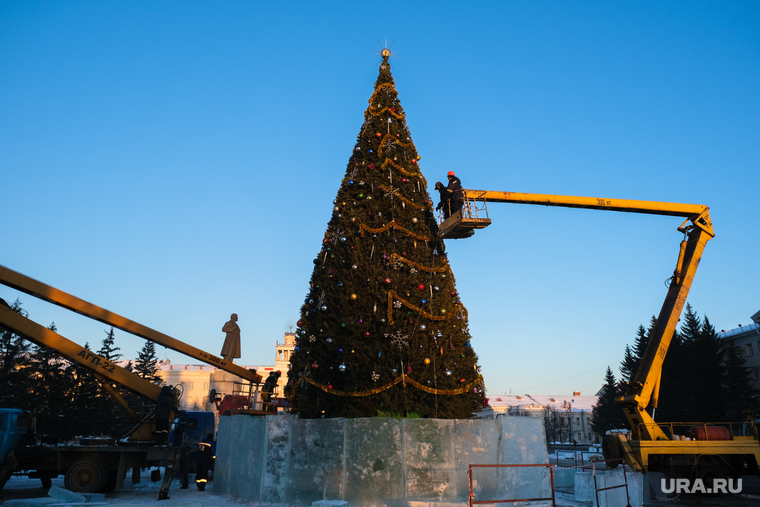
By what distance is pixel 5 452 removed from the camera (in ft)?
43.8

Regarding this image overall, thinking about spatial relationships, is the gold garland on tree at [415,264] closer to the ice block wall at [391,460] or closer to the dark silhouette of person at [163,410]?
the ice block wall at [391,460]

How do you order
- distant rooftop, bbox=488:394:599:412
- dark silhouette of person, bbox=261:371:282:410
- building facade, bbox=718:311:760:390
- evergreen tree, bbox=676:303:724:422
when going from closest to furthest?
dark silhouette of person, bbox=261:371:282:410 < evergreen tree, bbox=676:303:724:422 < building facade, bbox=718:311:760:390 < distant rooftop, bbox=488:394:599:412

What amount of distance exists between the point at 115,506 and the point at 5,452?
501cm

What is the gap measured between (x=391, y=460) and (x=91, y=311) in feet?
34.2

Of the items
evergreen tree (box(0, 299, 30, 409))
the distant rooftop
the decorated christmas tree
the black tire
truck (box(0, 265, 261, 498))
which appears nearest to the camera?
the decorated christmas tree

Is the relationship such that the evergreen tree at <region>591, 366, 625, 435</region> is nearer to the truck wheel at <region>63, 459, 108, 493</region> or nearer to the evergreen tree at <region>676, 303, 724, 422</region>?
the evergreen tree at <region>676, 303, 724, 422</region>

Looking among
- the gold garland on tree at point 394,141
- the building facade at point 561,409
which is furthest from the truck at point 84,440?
the building facade at point 561,409

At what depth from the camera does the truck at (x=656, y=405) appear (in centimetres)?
1384

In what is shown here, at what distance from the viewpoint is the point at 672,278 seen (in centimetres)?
1620

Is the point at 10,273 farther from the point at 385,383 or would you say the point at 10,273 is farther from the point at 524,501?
the point at 524,501

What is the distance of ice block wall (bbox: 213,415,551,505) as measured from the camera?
1067 cm

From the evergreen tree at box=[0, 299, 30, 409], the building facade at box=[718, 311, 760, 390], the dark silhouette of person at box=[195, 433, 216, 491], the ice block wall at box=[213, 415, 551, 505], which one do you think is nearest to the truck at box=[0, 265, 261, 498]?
the dark silhouette of person at box=[195, 433, 216, 491]

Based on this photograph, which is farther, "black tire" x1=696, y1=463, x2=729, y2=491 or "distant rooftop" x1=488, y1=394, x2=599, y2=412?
"distant rooftop" x1=488, y1=394, x2=599, y2=412

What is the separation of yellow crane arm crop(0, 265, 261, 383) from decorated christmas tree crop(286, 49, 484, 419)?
6.10 meters
